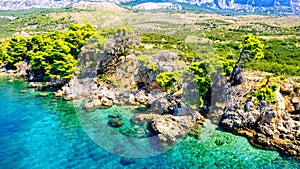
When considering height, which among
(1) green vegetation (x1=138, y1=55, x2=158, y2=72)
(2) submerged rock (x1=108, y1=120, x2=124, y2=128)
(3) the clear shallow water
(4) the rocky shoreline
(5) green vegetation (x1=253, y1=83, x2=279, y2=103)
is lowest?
(3) the clear shallow water

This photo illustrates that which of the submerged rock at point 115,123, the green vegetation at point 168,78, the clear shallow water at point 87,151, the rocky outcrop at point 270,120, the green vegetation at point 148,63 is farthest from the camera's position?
the green vegetation at point 148,63

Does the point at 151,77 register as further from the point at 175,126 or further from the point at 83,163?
the point at 83,163

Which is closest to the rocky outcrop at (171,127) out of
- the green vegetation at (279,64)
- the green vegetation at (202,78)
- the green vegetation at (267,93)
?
the green vegetation at (202,78)

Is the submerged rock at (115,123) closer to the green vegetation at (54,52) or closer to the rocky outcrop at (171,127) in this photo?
the rocky outcrop at (171,127)

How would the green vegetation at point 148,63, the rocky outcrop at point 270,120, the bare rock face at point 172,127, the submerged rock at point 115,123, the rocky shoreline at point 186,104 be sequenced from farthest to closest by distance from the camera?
the green vegetation at point 148,63, the submerged rock at point 115,123, the bare rock face at point 172,127, the rocky shoreline at point 186,104, the rocky outcrop at point 270,120

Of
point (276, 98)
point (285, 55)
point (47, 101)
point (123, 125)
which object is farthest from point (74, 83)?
point (285, 55)

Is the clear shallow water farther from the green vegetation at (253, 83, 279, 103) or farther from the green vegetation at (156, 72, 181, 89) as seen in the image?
the green vegetation at (156, 72, 181, 89)

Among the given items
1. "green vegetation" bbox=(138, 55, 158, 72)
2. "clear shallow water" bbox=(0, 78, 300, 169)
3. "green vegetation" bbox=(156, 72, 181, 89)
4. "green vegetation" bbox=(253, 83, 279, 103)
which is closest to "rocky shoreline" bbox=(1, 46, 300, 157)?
"green vegetation" bbox=(253, 83, 279, 103)

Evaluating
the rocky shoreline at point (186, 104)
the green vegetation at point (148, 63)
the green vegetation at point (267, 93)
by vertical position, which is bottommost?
the rocky shoreline at point (186, 104)

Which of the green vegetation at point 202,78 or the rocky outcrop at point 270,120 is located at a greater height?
the green vegetation at point 202,78

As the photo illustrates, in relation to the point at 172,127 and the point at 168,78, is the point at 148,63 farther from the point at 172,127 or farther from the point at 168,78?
the point at 172,127
